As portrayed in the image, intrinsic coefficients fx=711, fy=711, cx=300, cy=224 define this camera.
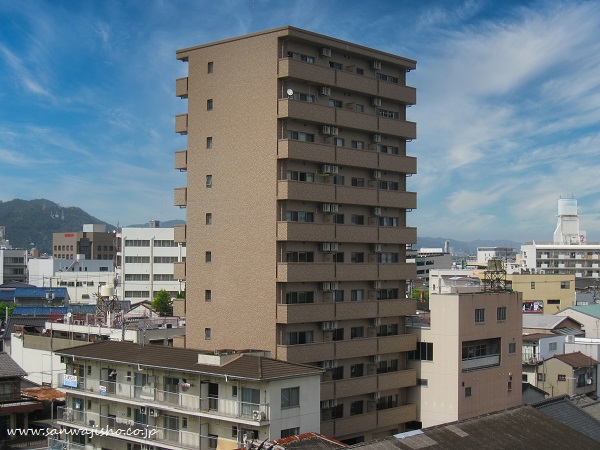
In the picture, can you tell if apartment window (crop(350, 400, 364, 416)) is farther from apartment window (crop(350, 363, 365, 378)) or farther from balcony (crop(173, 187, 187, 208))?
balcony (crop(173, 187, 187, 208))

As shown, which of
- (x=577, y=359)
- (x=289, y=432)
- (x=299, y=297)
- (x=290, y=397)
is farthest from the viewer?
(x=577, y=359)

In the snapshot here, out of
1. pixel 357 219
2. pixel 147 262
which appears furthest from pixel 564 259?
pixel 357 219

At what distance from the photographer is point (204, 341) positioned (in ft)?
141

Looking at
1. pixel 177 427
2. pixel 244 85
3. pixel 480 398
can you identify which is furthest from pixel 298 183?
pixel 480 398

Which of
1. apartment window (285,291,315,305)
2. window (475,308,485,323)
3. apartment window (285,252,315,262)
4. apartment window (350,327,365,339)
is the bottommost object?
apartment window (350,327,365,339)

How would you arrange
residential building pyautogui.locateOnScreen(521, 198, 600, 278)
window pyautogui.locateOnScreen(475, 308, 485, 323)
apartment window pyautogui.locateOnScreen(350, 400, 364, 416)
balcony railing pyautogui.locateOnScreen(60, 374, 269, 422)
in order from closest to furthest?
balcony railing pyautogui.locateOnScreen(60, 374, 269, 422), apartment window pyautogui.locateOnScreen(350, 400, 364, 416), window pyautogui.locateOnScreen(475, 308, 485, 323), residential building pyautogui.locateOnScreen(521, 198, 600, 278)

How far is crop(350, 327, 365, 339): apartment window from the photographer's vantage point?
44.1 metres

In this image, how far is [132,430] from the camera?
37500mm

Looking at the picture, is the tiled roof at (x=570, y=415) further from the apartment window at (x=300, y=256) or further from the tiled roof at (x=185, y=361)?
the apartment window at (x=300, y=256)

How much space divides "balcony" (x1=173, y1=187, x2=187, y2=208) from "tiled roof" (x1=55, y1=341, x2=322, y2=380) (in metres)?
9.26

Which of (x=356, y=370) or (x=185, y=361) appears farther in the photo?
(x=356, y=370)

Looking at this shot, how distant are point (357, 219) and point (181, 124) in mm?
12638

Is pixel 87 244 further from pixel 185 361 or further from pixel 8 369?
pixel 185 361

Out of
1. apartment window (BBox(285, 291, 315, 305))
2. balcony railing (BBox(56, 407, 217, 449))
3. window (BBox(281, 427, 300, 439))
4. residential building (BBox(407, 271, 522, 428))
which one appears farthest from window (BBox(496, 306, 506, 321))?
balcony railing (BBox(56, 407, 217, 449))
